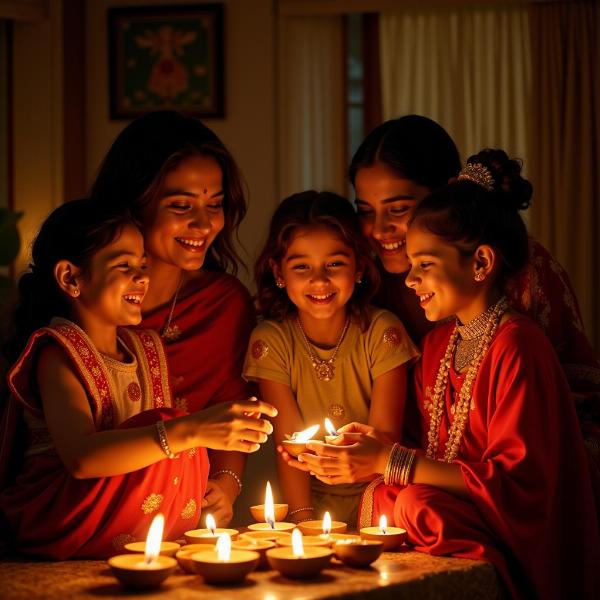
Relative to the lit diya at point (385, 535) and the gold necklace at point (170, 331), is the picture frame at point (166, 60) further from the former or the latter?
the lit diya at point (385, 535)

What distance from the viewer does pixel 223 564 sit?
1999 mm

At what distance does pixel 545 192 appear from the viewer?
571 centimetres

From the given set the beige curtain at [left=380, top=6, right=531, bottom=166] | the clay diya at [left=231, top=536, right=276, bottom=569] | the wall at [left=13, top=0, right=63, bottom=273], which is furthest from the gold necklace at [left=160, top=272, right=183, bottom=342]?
the beige curtain at [left=380, top=6, right=531, bottom=166]

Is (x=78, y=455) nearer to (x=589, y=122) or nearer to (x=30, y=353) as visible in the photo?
(x=30, y=353)

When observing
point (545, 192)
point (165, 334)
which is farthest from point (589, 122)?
point (165, 334)

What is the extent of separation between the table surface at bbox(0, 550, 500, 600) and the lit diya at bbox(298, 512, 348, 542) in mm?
120

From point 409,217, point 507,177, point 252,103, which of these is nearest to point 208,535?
point 409,217

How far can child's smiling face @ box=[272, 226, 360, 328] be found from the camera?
9.18 ft

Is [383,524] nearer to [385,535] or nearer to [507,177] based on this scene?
[385,535]

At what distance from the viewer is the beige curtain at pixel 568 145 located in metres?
5.62

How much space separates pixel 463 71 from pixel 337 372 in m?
3.51

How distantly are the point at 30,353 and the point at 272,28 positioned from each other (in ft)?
12.5

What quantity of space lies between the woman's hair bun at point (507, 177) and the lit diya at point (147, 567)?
4.36 feet

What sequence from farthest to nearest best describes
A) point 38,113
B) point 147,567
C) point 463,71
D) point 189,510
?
point 463,71 → point 38,113 → point 189,510 → point 147,567
